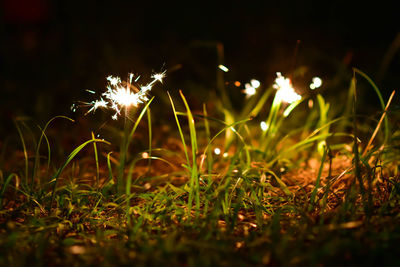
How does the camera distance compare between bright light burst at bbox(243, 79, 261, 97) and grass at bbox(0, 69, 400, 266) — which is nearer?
grass at bbox(0, 69, 400, 266)

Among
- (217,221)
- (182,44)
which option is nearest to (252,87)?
(217,221)

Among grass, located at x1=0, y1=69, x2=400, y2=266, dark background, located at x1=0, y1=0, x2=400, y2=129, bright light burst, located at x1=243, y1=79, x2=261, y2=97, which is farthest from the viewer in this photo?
dark background, located at x1=0, y1=0, x2=400, y2=129

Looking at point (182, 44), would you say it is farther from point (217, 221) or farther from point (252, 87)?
point (217, 221)

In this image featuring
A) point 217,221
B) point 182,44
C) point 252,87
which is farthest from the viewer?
point 182,44

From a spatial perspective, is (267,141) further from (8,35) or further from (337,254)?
(8,35)

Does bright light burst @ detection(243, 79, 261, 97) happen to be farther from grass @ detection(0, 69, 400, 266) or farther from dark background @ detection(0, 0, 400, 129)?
dark background @ detection(0, 0, 400, 129)

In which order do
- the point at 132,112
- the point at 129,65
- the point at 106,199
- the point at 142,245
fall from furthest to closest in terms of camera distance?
the point at 129,65
the point at 132,112
the point at 106,199
the point at 142,245

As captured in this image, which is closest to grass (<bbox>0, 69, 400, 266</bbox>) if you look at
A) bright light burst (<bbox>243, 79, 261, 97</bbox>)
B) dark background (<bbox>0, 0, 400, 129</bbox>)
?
bright light burst (<bbox>243, 79, 261, 97</bbox>)

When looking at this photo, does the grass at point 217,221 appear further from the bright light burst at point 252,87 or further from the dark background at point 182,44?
the dark background at point 182,44

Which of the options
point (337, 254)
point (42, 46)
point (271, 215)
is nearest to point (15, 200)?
point (271, 215)
